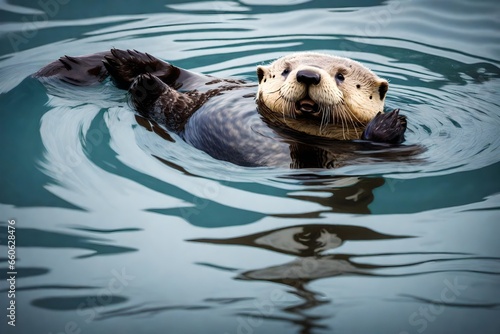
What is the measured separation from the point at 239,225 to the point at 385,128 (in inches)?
55.6

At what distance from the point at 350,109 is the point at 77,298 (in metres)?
2.55

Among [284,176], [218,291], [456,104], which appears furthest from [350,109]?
[218,291]

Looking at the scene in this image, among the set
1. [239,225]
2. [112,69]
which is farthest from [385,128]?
[112,69]

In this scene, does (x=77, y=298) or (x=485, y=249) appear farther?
(x=485, y=249)

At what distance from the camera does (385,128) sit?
469 cm

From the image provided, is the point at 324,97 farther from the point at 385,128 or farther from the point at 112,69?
the point at 112,69

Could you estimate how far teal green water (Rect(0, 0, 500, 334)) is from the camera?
3.24 meters

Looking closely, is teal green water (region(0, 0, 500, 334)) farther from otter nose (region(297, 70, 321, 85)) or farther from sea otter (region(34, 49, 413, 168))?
otter nose (region(297, 70, 321, 85))

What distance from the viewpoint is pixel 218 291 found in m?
3.36

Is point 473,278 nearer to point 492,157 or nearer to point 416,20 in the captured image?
point 492,157

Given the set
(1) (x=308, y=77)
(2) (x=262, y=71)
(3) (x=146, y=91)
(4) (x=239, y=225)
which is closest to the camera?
(4) (x=239, y=225)

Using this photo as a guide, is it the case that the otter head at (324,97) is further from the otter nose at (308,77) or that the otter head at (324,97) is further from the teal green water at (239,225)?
the teal green water at (239,225)

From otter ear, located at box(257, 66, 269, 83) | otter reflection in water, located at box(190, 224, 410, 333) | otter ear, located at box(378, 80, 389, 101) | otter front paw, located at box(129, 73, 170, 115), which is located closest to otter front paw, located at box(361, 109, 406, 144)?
otter ear, located at box(378, 80, 389, 101)

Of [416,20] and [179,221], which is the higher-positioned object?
[416,20]
